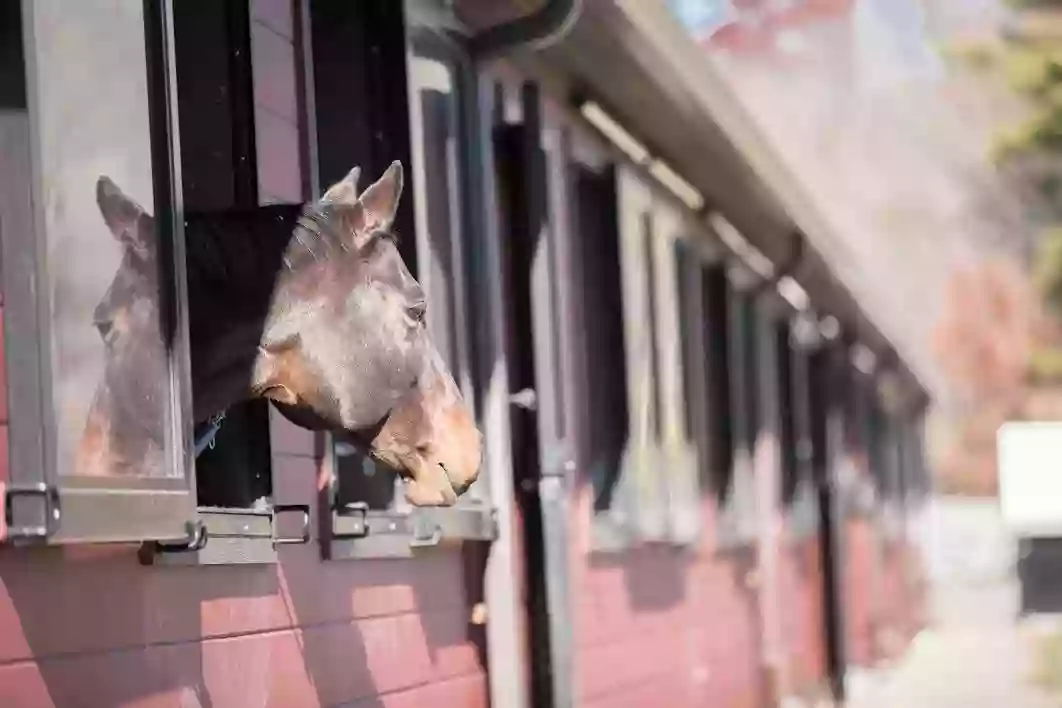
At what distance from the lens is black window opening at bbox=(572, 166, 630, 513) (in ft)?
23.5

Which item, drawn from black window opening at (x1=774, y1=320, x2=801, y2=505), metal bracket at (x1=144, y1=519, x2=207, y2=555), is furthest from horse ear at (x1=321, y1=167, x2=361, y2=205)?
black window opening at (x1=774, y1=320, x2=801, y2=505)

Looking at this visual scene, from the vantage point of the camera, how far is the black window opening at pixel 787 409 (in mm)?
11688

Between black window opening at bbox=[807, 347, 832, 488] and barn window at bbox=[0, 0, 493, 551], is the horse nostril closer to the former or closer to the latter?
barn window at bbox=[0, 0, 493, 551]

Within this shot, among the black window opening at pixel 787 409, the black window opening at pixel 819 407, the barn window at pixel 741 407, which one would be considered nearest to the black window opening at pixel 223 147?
the barn window at pixel 741 407

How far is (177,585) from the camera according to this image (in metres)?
3.22

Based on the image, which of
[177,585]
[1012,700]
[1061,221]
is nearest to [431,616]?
[177,585]

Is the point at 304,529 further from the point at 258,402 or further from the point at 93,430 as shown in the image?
the point at 93,430

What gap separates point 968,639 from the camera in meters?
20.4

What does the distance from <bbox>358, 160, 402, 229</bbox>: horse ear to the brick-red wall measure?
3182mm

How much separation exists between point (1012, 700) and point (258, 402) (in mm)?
10086

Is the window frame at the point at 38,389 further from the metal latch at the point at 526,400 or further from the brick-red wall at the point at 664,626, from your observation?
the brick-red wall at the point at 664,626

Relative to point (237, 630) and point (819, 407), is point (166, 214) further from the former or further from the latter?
point (819, 407)

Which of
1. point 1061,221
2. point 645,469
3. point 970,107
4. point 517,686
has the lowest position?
point 517,686

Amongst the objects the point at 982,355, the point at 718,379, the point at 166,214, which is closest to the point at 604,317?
the point at 718,379
